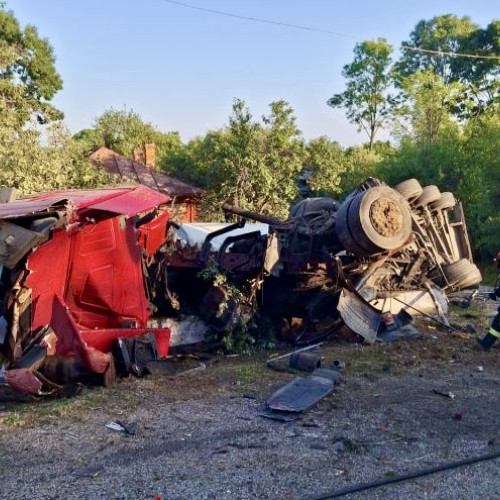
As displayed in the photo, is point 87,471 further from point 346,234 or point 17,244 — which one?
point 346,234

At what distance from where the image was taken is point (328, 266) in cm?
810

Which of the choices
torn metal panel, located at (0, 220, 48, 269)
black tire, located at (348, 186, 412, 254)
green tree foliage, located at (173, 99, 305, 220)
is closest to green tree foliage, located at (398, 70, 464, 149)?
green tree foliage, located at (173, 99, 305, 220)

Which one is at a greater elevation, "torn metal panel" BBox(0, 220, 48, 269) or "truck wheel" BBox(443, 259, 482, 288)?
"torn metal panel" BBox(0, 220, 48, 269)

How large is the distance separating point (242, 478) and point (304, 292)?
4.66 metres

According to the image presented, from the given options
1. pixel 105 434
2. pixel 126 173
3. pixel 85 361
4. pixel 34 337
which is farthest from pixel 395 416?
pixel 126 173

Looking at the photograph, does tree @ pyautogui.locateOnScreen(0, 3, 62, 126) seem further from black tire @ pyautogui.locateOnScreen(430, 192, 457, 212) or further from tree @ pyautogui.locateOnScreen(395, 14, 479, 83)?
black tire @ pyautogui.locateOnScreen(430, 192, 457, 212)

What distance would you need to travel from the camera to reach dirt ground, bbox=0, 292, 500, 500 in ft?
12.1

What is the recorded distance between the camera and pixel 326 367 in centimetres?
642

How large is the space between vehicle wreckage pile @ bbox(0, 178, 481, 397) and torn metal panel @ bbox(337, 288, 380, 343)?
1 cm

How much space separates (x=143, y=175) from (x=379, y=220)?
2002 cm

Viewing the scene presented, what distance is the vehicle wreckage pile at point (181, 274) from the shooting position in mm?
5355

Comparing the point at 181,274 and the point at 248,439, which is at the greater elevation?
the point at 181,274

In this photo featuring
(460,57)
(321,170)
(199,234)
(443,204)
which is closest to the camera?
(443,204)

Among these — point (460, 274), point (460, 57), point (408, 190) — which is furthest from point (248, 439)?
point (460, 57)
